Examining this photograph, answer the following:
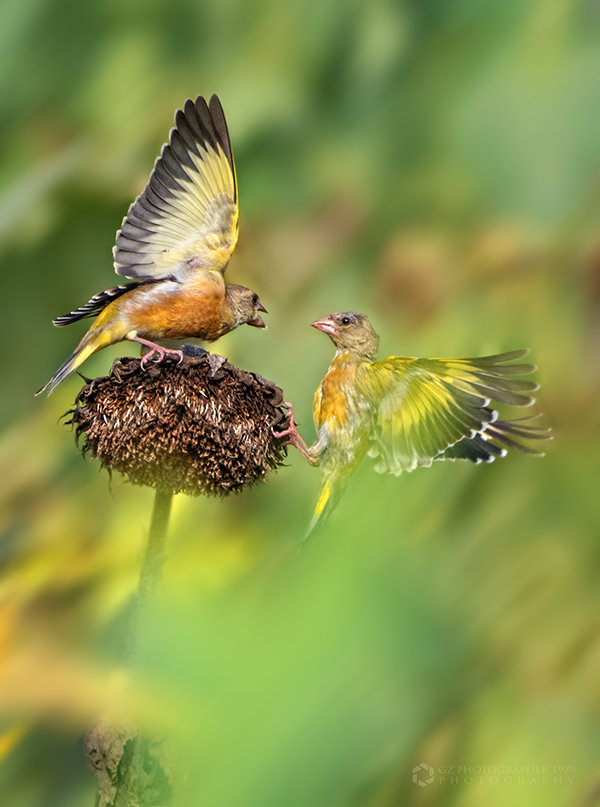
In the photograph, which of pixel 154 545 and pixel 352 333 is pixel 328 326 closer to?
pixel 352 333

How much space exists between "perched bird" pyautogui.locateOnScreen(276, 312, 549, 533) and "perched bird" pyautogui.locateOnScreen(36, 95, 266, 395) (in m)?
0.33

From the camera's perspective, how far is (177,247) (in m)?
1.99

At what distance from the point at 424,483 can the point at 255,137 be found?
304 cm

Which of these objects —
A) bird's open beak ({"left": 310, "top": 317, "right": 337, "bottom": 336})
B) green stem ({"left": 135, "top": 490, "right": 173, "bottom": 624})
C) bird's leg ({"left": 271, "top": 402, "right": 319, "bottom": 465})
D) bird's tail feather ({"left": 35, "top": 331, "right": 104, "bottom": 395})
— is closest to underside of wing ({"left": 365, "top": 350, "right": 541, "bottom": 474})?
bird's leg ({"left": 271, "top": 402, "right": 319, "bottom": 465})

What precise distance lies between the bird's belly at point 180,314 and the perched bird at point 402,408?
28 cm

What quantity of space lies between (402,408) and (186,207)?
0.66 m

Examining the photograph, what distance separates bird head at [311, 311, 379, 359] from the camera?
209 cm

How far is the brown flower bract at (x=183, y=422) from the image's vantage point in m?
1.58

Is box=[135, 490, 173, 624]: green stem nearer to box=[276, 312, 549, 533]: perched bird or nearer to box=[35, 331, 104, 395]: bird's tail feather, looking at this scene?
box=[276, 312, 549, 533]: perched bird

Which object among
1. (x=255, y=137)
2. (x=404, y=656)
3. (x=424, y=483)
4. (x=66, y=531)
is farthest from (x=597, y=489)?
(x=255, y=137)

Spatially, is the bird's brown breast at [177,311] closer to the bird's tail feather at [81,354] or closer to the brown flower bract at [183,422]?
the bird's tail feather at [81,354]

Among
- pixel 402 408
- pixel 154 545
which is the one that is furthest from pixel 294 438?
pixel 154 545

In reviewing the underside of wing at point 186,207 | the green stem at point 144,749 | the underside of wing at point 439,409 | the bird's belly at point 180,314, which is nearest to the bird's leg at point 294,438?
the underside of wing at point 439,409

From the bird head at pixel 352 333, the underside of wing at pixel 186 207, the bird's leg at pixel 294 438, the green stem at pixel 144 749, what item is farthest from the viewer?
the bird head at pixel 352 333
